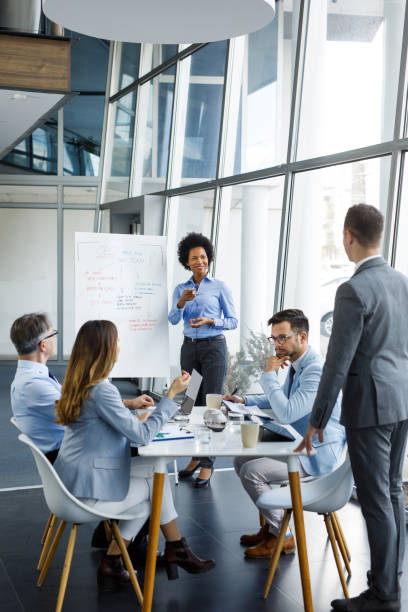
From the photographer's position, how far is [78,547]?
3725 millimetres

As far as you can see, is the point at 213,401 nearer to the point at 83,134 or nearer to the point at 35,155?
the point at 83,134

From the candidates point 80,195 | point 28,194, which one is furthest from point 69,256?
point 28,194

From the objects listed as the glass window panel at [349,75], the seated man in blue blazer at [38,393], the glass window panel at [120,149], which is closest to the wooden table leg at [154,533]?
the seated man in blue blazer at [38,393]

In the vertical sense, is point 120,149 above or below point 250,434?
above

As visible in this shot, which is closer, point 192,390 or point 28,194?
point 192,390

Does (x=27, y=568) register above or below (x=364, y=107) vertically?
below

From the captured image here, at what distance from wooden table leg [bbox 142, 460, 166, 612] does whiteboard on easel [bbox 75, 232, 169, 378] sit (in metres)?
2.29

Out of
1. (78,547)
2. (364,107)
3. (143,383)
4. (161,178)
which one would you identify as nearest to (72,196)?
(161,178)

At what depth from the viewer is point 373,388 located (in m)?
2.83

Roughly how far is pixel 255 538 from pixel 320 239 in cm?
245

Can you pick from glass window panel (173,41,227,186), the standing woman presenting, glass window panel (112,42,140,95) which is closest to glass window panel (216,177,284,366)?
glass window panel (173,41,227,186)

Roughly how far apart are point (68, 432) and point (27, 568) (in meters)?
0.90

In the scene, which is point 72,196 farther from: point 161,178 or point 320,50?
point 320,50

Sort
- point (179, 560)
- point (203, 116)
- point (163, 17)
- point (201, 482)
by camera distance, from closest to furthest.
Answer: point (163, 17) < point (179, 560) < point (201, 482) < point (203, 116)
